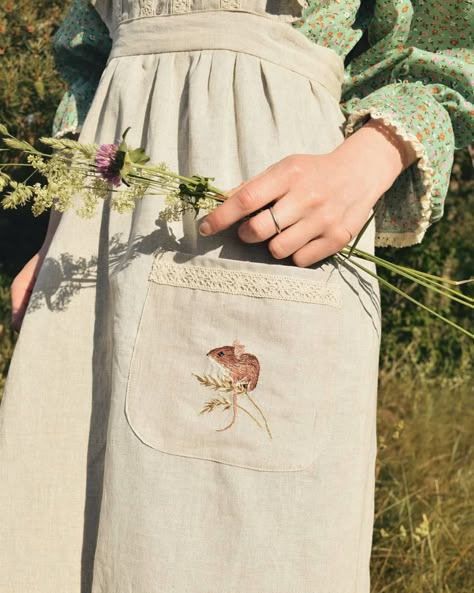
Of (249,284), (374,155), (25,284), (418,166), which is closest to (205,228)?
(249,284)

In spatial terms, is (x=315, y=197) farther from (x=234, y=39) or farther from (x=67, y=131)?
(x=67, y=131)

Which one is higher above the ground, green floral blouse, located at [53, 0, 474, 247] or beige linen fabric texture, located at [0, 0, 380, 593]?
green floral blouse, located at [53, 0, 474, 247]

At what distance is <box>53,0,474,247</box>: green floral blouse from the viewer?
1.30 meters

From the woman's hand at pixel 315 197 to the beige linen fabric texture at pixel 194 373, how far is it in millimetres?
52

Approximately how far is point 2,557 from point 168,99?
0.85 metres

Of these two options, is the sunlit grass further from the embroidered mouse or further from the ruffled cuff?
the embroidered mouse

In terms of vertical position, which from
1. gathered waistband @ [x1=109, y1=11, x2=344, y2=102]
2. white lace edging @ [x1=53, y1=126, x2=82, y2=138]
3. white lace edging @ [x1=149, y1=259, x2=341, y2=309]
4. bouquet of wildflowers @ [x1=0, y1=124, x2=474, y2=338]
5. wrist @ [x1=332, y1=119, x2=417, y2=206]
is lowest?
white lace edging @ [x1=149, y1=259, x2=341, y2=309]

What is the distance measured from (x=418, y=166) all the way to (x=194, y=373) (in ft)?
1.83

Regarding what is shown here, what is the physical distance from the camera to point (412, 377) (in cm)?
404

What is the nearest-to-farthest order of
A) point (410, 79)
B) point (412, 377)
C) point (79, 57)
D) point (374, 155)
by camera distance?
point (374, 155), point (410, 79), point (79, 57), point (412, 377)

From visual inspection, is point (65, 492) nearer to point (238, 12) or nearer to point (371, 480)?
point (371, 480)

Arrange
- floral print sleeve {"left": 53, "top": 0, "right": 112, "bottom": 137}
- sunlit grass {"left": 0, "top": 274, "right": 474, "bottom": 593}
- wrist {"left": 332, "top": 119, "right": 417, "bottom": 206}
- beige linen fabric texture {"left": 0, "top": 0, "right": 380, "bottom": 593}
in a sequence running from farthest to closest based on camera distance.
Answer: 1. sunlit grass {"left": 0, "top": 274, "right": 474, "bottom": 593}
2. floral print sleeve {"left": 53, "top": 0, "right": 112, "bottom": 137}
3. wrist {"left": 332, "top": 119, "right": 417, "bottom": 206}
4. beige linen fabric texture {"left": 0, "top": 0, "right": 380, "bottom": 593}

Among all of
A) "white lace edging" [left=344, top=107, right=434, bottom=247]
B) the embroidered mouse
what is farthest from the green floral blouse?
the embroidered mouse

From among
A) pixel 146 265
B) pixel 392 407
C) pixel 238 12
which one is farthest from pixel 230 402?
pixel 392 407
